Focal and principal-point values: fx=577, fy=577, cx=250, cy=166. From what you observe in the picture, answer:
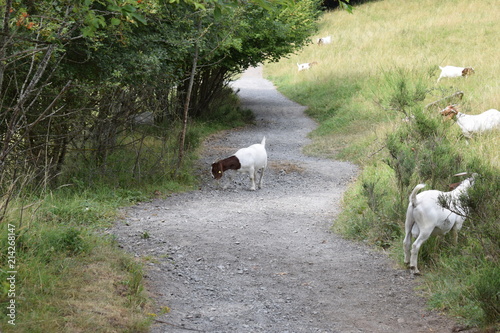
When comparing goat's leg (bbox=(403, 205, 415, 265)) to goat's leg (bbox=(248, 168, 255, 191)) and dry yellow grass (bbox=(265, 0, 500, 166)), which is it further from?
goat's leg (bbox=(248, 168, 255, 191))

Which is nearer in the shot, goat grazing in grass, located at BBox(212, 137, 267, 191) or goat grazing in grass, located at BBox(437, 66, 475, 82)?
goat grazing in grass, located at BBox(212, 137, 267, 191)

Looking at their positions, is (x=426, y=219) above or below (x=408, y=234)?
above

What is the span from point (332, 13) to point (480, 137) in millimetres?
36678

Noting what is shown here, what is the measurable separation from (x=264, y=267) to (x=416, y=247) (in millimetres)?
1692

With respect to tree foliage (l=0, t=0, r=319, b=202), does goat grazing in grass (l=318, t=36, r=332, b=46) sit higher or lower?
lower

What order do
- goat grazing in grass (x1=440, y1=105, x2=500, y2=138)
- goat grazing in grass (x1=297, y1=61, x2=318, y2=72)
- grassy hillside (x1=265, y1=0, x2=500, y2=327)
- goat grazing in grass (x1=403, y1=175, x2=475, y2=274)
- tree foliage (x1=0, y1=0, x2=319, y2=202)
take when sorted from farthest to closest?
goat grazing in grass (x1=297, y1=61, x2=318, y2=72)
goat grazing in grass (x1=440, y1=105, x2=500, y2=138)
tree foliage (x1=0, y1=0, x2=319, y2=202)
goat grazing in grass (x1=403, y1=175, x2=475, y2=274)
grassy hillside (x1=265, y1=0, x2=500, y2=327)

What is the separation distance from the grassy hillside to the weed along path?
41cm

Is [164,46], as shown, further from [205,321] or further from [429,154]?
[205,321]

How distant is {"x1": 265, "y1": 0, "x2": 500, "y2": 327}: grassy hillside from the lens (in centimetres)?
546

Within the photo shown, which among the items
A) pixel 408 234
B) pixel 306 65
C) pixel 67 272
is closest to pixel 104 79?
pixel 67 272

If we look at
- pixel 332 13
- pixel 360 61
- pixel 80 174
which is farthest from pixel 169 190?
pixel 332 13

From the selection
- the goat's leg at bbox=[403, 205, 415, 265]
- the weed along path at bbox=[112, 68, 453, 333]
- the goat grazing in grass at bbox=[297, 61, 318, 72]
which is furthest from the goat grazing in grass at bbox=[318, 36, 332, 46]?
the goat's leg at bbox=[403, 205, 415, 265]

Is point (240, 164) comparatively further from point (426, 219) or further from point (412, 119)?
point (426, 219)

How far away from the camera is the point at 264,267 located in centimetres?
658
